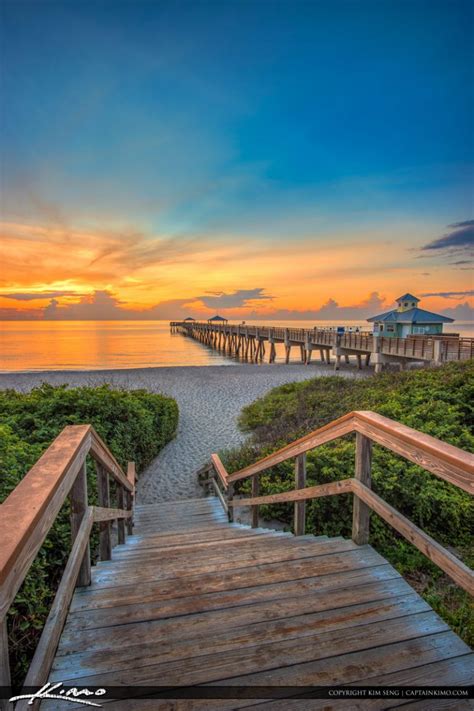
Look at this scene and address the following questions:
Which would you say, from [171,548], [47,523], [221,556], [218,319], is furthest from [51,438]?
[218,319]

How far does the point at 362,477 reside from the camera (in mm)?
2438

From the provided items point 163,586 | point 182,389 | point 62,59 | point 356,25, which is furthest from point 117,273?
point 163,586

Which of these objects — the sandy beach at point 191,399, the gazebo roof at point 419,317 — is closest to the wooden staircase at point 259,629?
the sandy beach at point 191,399

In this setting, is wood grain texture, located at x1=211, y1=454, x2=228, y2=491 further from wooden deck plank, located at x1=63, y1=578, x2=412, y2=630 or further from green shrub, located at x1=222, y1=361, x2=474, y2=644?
wooden deck plank, located at x1=63, y1=578, x2=412, y2=630

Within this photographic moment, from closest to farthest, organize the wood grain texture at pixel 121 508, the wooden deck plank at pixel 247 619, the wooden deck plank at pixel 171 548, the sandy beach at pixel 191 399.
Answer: the wooden deck plank at pixel 247 619 < the wooden deck plank at pixel 171 548 < the wood grain texture at pixel 121 508 < the sandy beach at pixel 191 399

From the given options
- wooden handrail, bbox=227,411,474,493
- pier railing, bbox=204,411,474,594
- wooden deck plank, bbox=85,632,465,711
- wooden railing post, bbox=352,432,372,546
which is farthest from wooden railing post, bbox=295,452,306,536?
wooden deck plank, bbox=85,632,465,711

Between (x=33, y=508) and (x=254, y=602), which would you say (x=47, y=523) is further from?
(x=254, y=602)

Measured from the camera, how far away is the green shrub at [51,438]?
2088mm

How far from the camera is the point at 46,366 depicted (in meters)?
31.3

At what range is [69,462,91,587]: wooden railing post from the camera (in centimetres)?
194

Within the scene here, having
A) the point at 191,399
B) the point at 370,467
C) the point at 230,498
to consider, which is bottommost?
the point at 191,399

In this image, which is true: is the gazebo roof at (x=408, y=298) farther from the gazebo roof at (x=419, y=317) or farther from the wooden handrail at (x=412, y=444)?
the wooden handrail at (x=412, y=444)

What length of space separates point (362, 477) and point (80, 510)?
72.0 inches

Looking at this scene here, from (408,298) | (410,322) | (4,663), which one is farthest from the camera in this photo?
(408,298)
